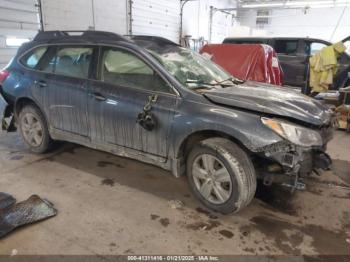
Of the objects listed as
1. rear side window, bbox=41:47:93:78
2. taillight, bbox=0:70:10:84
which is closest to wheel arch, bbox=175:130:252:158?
rear side window, bbox=41:47:93:78

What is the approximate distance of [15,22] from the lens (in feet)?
18.8

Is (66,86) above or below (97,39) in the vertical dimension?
below

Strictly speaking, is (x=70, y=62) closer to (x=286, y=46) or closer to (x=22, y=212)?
(x=22, y=212)

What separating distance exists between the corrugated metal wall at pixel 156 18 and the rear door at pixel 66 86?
6.02m

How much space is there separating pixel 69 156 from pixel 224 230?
2.37 metres

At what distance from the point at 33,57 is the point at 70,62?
0.67 meters

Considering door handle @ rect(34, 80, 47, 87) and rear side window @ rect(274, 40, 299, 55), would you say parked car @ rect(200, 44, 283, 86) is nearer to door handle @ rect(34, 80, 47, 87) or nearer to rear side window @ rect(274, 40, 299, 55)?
rear side window @ rect(274, 40, 299, 55)

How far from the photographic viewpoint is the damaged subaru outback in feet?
7.59

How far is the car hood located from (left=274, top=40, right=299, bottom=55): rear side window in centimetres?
626

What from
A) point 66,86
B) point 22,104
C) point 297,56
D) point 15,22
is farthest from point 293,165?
point 297,56

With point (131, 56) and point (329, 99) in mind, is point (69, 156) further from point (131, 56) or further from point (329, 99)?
point (329, 99)

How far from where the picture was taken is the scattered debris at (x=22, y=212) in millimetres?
2307

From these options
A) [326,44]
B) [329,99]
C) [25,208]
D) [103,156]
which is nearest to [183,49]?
[103,156]

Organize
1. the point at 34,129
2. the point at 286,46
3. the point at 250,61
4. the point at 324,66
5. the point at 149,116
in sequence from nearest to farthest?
the point at 149,116 < the point at 34,129 < the point at 250,61 < the point at 324,66 < the point at 286,46
